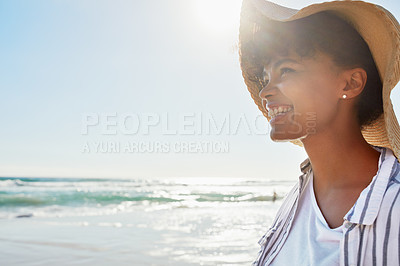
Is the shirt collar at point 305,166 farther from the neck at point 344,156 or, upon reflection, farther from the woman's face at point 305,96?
the woman's face at point 305,96

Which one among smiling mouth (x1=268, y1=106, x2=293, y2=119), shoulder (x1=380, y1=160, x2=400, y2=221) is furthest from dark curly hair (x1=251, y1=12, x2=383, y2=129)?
shoulder (x1=380, y1=160, x2=400, y2=221)

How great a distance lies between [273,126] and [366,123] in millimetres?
432

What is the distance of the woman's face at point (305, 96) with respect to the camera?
152 centimetres

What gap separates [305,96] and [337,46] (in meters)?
0.26

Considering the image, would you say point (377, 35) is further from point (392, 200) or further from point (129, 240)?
point (129, 240)

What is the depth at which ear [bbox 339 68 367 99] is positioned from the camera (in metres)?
1.54

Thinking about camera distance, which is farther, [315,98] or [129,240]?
[129,240]

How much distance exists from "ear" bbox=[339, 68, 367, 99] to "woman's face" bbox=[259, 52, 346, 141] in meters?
0.02

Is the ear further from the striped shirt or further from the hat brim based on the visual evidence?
the striped shirt

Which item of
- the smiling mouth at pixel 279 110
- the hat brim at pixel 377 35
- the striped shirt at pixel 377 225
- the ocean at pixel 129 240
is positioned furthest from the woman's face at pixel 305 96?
the ocean at pixel 129 240

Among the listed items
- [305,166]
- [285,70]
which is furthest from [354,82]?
[305,166]

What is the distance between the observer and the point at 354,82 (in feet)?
5.07

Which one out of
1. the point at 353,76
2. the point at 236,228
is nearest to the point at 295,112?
the point at 353,76

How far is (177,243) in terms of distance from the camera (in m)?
7.50
